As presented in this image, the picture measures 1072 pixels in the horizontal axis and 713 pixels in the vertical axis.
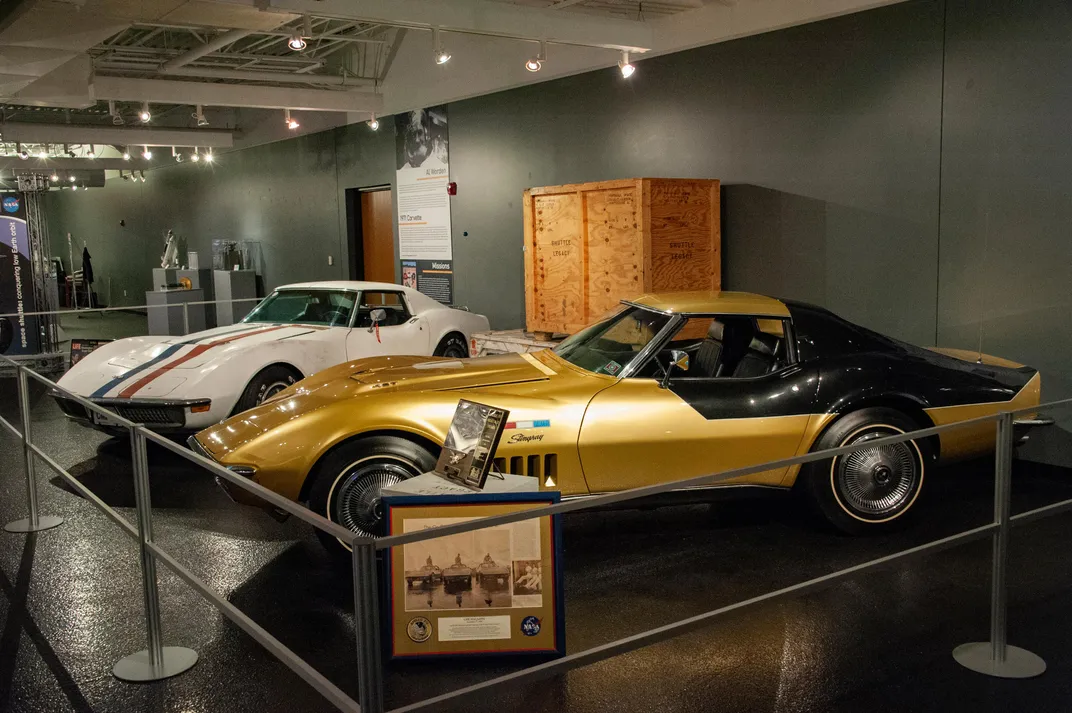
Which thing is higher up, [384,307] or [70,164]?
[70,164]

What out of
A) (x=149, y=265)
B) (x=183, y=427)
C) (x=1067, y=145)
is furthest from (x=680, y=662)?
(x=149, y=265)

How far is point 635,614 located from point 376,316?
5002 millimetres

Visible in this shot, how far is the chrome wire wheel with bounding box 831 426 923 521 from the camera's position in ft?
17.0

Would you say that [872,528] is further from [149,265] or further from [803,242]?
[149,265]

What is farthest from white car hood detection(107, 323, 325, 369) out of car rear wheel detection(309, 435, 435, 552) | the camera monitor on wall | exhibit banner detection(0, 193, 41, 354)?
exhibit banner detection(0, 193, 41, 354)

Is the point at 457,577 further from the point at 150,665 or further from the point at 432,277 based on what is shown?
the point at 432,277

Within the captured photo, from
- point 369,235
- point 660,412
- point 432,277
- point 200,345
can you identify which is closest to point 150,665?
point 660,412

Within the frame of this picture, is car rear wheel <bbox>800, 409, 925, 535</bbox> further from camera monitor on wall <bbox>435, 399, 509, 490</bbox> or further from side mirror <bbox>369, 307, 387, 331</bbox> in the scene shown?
side mirror <bbox>369, 307, 387, 331</bbox>

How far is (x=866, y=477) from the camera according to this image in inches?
205

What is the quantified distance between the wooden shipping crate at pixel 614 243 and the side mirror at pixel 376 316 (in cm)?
171

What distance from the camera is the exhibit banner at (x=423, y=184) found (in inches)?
515

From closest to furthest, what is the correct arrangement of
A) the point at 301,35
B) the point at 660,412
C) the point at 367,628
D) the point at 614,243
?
the point at 367,628 < the point at 660,412 < the point at 301,35 < the point at 614,243

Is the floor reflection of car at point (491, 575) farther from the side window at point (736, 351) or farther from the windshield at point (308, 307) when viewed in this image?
the windshield at point (308, 307)

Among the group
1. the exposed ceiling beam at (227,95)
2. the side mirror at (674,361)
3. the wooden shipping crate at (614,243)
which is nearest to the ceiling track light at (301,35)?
the wooden shipping crate at (614,243)
